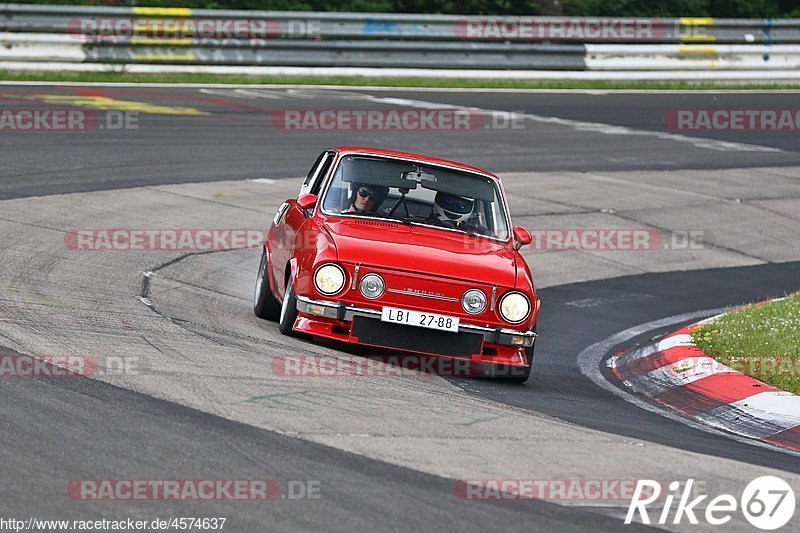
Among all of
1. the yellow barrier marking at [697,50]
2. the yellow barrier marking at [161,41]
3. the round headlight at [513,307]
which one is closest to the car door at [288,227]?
the round headlight at [513,307]

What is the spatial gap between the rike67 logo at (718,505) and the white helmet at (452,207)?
4.08 m

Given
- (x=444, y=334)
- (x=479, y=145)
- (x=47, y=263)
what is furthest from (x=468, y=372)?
(x=479, y=145)

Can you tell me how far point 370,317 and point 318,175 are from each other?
86.0 inches

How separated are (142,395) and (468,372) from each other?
3.00m

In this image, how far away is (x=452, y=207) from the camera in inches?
376

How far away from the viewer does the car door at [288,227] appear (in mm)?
9227

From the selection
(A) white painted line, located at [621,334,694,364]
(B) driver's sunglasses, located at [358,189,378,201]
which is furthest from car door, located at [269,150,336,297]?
(A) white painted line, located at [621,334,694,364]

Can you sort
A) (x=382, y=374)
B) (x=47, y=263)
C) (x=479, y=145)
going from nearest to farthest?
(x=382, y=374), (x=47, y=263), (x=479, y=145)

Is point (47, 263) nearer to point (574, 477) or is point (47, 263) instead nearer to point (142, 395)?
point (142, 395)

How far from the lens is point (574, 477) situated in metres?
5.63

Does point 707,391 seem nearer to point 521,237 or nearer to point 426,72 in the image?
point 521,237

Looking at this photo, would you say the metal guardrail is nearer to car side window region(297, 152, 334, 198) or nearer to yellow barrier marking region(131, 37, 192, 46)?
yellow barrier marking region(131, 37, 192, 46)

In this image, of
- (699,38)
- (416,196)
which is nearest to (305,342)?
(416,196)

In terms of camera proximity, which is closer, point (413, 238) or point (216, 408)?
point (216, 408)
